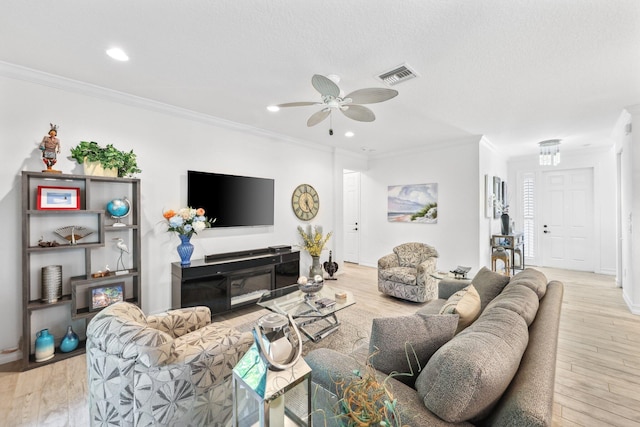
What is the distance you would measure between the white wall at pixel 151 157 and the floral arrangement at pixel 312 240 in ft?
0.51

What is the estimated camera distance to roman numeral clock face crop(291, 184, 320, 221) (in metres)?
4.93

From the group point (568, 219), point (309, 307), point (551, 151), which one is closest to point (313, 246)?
point (309, 307)

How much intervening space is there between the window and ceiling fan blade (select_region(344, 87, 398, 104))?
6259 millimetres

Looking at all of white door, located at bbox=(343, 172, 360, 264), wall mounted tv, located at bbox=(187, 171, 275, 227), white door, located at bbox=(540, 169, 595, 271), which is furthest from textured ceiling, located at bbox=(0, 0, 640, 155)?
white door, located at bbox=(343, 172, 360, 264)

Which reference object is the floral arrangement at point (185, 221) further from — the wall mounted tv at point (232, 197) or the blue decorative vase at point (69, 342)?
the blue decorative vase at point (69, 342)

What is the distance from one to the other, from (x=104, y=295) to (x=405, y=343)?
9.79 feet

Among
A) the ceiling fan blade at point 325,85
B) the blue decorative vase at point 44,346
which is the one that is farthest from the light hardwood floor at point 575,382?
the ceiling fan blade at point 325,85

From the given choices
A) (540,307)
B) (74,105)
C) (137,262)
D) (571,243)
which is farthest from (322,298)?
(571,243)

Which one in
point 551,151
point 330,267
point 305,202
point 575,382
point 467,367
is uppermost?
point 551,151

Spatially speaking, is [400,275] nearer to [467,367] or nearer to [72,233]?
[467,367]

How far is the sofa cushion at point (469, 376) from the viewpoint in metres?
0.91

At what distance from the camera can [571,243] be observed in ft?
19.7

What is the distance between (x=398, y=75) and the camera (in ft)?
8.41

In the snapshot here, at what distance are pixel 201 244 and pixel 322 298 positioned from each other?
191cm
